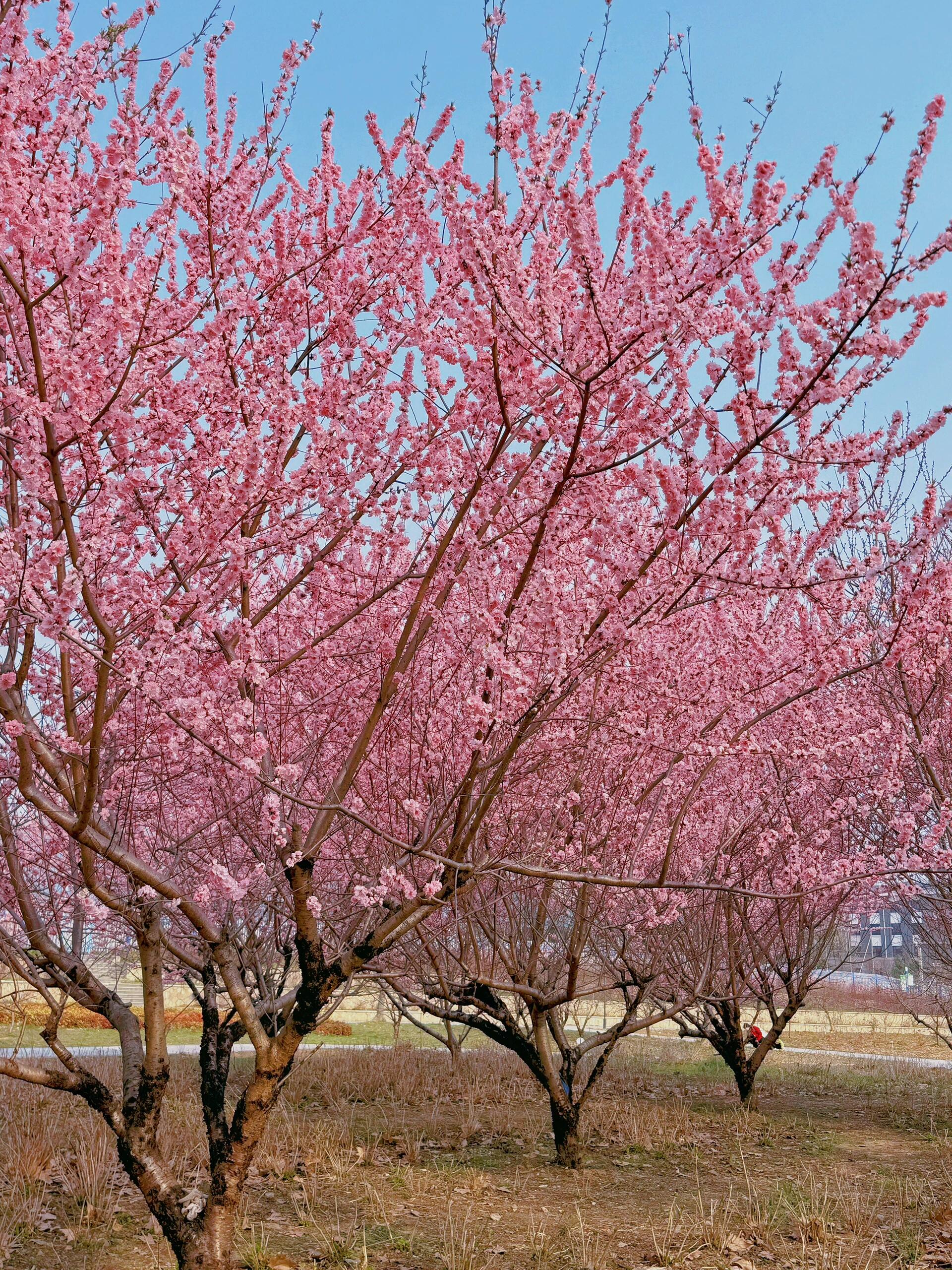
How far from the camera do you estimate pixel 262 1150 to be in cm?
755

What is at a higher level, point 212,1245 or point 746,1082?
point 212,1245

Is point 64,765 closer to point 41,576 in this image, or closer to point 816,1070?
point 41,576

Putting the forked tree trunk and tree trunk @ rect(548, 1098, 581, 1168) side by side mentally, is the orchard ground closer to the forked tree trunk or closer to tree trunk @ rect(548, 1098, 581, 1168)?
tree trunk @ rect(548, 1098, 581, 1168)

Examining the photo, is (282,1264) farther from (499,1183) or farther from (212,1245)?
(499,1183)

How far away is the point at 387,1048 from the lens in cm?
1548

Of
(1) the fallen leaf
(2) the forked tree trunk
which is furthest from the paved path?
(1) the fallen leaf

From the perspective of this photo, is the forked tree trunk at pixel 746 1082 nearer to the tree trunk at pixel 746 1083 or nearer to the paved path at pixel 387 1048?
the tree trunk at pixel 746 1083

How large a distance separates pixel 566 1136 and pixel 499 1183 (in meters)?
0.96

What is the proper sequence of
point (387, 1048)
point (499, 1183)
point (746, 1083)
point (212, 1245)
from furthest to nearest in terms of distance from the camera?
point (387, 1048) → point (746, 1083) → point (499, 1183) → point (212, 1245)

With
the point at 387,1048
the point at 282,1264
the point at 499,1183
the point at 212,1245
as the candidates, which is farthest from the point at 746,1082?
the point at 212,1245

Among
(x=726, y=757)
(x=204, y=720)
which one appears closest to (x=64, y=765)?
(x=204, y=720)

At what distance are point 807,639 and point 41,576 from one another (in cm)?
320

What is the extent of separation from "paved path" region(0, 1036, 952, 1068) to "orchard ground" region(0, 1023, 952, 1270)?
8.03 ft

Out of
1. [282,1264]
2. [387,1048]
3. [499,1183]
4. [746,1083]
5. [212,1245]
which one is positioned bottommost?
[387,1048]
